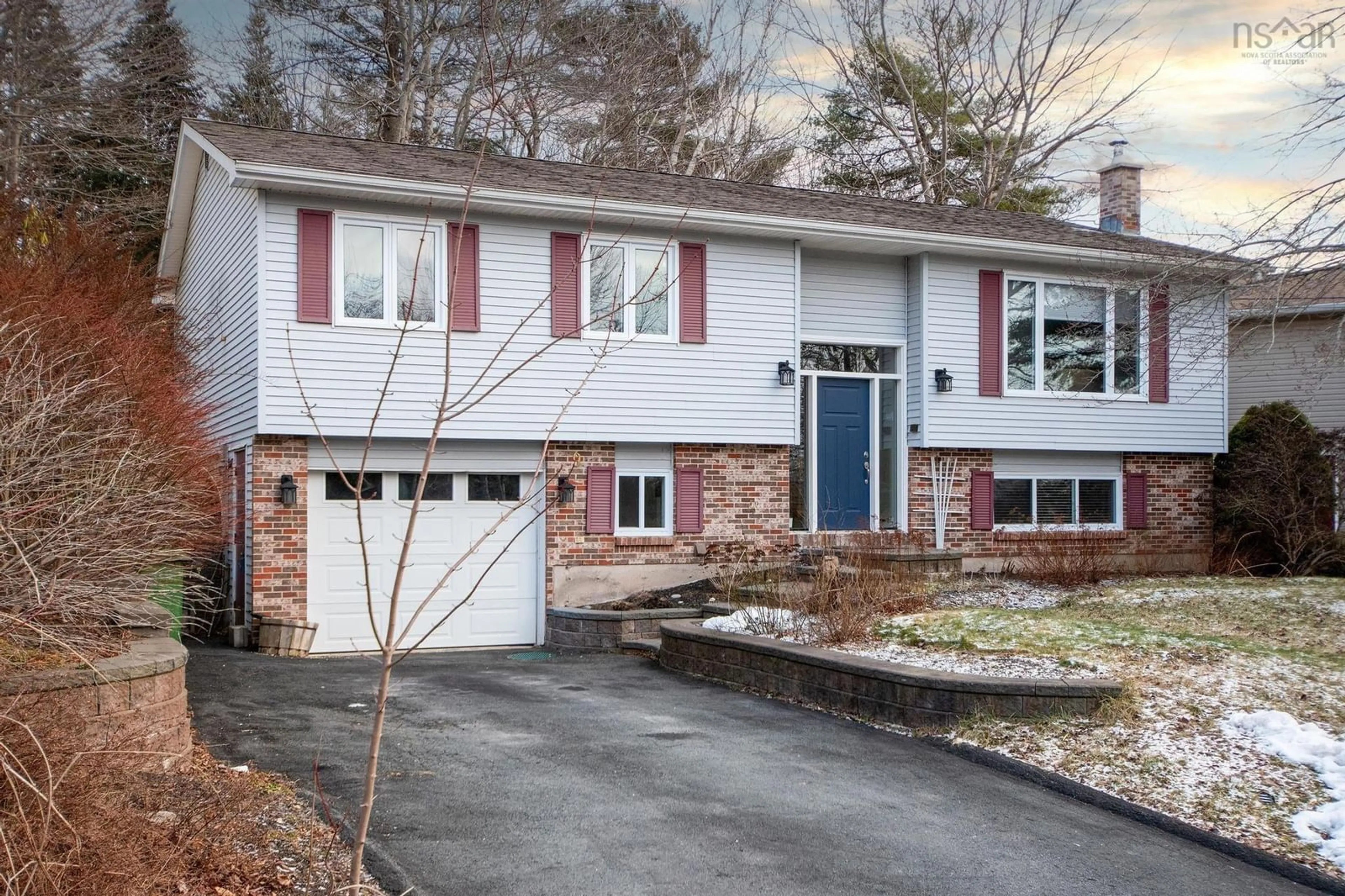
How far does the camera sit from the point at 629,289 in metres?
15.0

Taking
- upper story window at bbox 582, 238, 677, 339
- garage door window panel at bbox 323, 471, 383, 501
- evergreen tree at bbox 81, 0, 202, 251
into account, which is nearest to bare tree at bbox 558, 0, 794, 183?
evergreen tree at bbox 81, 0, 202, 251

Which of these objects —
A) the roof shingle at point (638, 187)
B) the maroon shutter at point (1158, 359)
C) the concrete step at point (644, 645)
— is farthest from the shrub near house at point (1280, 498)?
the concrete step at point (644, 645)

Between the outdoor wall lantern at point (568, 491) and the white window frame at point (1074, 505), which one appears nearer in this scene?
the outdoor wall lantern at point (568, 491)

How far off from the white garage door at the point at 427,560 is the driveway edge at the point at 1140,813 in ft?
24.7

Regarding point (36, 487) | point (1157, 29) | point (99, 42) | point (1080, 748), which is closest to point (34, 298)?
point (36, 487)

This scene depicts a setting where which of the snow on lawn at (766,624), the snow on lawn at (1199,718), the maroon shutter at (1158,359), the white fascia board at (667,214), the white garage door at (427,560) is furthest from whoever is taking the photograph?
the maroon shutter at (1158,359)

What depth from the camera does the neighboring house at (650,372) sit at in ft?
44.5

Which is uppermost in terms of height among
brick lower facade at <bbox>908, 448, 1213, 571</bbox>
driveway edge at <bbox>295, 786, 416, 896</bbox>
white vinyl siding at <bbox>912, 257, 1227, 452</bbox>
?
white vinyl siding at <bbox>912, 257, 1227, 452</bbox>

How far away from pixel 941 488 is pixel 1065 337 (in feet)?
10.0

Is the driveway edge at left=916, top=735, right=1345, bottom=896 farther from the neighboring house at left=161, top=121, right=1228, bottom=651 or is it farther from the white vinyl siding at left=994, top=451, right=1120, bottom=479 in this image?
the white vinyl siding at left=994, top=451, right=1120, bottom=479

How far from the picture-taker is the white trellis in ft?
54.3

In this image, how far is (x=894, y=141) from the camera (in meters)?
30.4

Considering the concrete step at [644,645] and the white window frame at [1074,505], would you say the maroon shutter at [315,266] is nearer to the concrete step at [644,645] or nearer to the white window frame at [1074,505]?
the concrete step at [644,645]

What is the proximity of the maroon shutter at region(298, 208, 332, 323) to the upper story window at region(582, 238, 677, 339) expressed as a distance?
3049 mm
